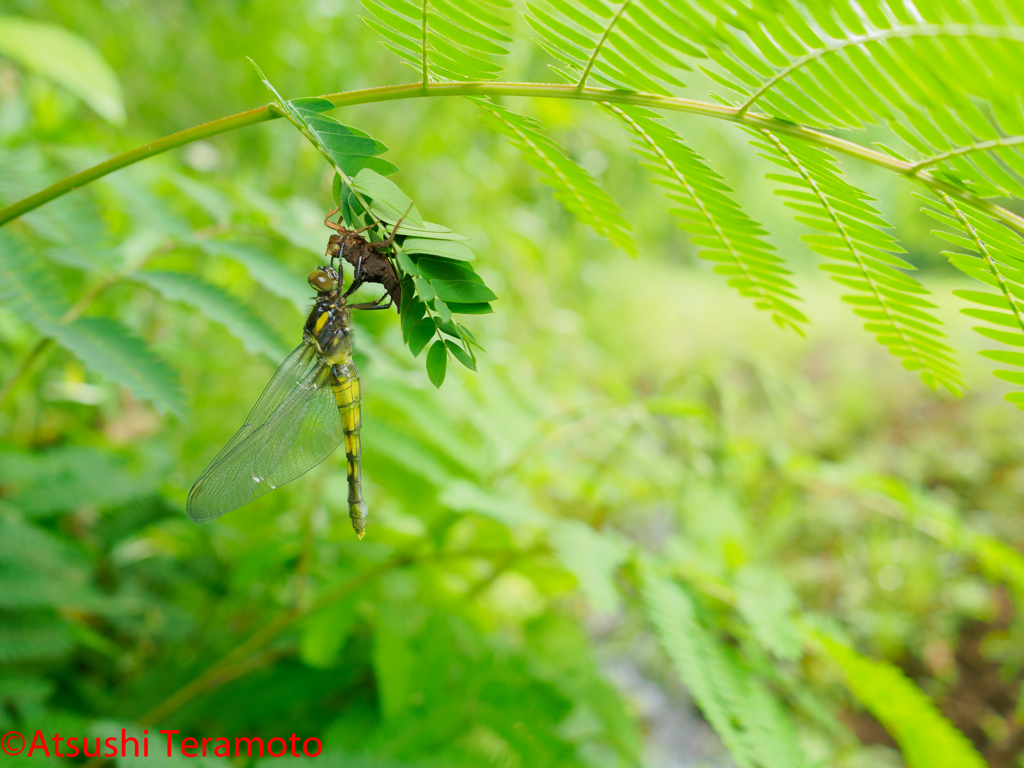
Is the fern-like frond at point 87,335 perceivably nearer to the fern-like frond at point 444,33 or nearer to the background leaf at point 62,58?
the fern-like frond at point 444,33

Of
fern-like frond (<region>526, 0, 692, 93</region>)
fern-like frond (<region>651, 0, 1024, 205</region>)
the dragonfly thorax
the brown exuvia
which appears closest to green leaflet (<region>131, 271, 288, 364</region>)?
the dragonfly thorax

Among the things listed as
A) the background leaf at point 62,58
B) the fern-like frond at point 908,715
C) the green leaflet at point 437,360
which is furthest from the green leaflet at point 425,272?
the background leaf at point 62,58

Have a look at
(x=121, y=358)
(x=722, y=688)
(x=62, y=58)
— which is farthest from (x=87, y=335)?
(x=62, y=58)

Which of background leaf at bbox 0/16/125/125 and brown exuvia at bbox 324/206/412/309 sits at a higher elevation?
background leaf at bbox 0/16/125/125

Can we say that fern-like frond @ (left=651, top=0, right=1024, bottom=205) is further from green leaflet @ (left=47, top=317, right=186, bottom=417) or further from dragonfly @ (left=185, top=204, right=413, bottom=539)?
green leaflet @ (left=47, top=317, right=186, bottom=417)

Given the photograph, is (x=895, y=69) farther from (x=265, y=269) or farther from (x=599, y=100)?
(x=265, y=269)
